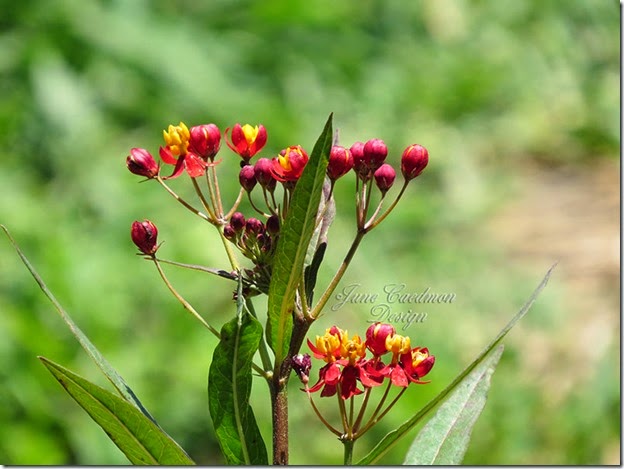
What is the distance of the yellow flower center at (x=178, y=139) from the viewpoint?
0.68 metres

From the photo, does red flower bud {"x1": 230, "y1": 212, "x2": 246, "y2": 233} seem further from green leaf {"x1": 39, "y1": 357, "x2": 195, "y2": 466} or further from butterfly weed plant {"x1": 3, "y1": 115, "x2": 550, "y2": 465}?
green leaf {"x1": 39, "y1": 357, "x2": 195, "y2": 466}

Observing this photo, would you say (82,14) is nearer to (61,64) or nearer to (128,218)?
(61,64)

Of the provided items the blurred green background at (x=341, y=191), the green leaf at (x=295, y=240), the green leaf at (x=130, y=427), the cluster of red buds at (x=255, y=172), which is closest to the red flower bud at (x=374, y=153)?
the cluster of red buds at (x=255, y=172)

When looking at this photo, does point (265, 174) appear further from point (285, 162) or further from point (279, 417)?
point (279, 417)

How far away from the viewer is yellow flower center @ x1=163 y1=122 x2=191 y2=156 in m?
0.68

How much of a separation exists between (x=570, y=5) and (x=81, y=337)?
3.84 meters

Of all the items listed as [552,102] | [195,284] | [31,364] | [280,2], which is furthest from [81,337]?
[552,102]

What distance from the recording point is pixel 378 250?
2877mm

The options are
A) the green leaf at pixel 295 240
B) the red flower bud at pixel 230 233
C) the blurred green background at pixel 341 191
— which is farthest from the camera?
the blurred green background at pixel 341 191

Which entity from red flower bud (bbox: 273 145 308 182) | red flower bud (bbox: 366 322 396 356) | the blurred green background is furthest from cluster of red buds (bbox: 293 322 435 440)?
the blurred green background

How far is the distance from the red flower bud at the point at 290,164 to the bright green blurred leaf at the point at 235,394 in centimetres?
10

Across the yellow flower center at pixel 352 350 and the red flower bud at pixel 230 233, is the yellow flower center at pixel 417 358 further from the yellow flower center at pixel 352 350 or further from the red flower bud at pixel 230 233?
the red flower bud at pixel 230 233

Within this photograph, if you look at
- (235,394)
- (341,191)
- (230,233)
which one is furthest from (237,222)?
(341,191)

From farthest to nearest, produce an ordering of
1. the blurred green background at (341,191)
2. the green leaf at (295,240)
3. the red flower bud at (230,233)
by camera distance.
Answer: the blurred green background at (341,191)
the red flower bud at (230,233)
the green leaf at (295,240)
